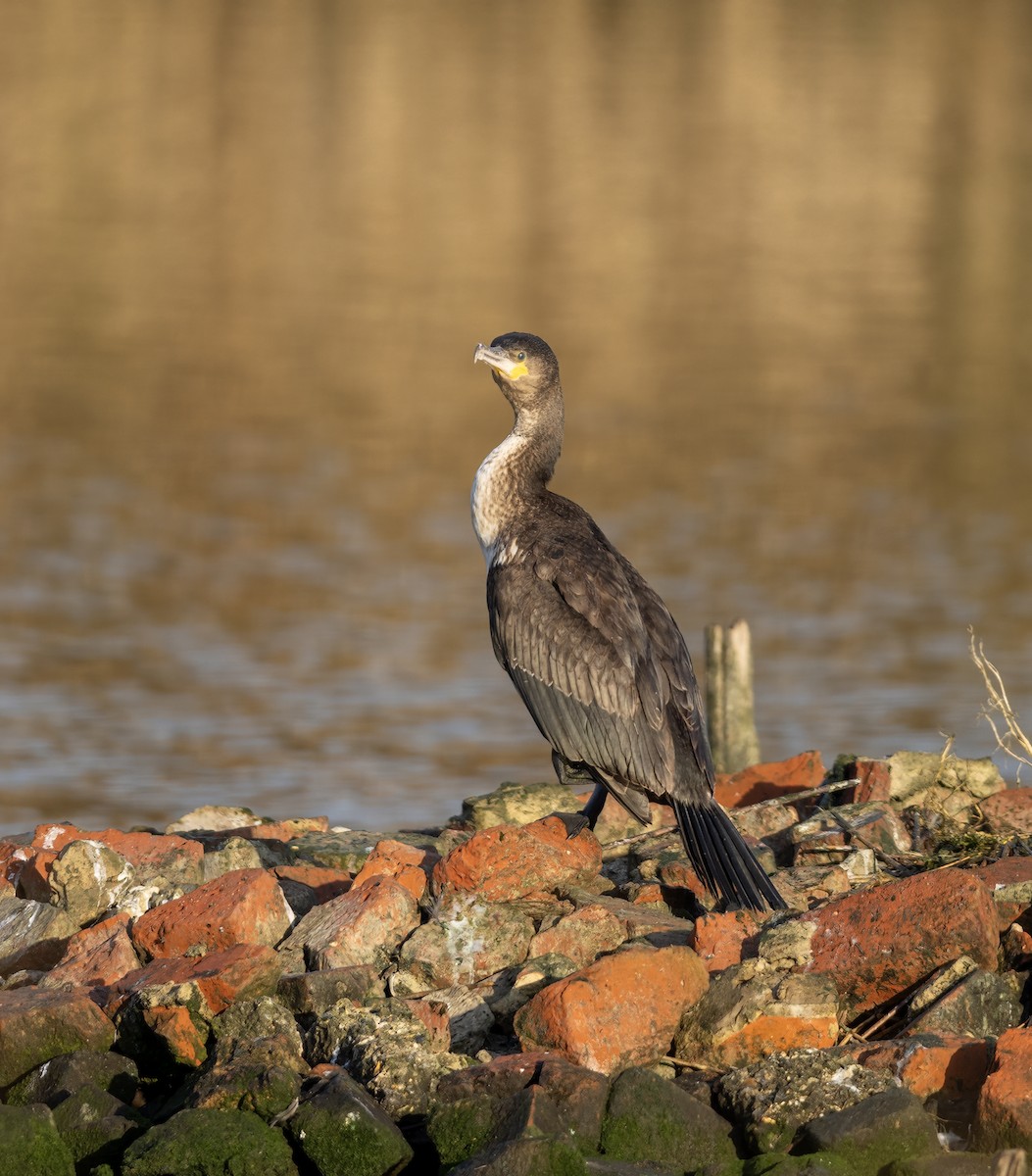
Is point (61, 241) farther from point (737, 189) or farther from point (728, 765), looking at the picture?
point (728, 765)

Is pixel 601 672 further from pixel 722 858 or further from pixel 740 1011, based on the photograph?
pixel 740 1011

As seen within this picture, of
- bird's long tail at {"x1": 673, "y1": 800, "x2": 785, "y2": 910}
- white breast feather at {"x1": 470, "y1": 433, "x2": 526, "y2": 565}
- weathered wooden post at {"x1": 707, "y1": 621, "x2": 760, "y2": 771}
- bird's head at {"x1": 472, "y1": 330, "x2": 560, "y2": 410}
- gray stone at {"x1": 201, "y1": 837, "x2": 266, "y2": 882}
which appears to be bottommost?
weathered wooden post at {"x1": 707, "y1": 621, "x2": 760, "y2": 771}

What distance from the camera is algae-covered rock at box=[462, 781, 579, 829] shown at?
8117 mm

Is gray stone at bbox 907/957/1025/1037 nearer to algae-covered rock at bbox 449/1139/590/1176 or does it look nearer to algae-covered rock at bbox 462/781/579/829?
algae-covered rock at bbox 449/1139/590/1176

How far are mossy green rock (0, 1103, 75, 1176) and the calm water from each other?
6.95 metres

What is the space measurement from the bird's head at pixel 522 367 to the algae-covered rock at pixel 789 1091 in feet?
11.8

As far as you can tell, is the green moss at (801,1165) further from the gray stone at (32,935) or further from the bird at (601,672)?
the gray stone at (32,935)

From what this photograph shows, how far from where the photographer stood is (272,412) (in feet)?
75.0

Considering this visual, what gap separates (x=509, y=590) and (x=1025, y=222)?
3178 centimetres

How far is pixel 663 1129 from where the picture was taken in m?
5.49

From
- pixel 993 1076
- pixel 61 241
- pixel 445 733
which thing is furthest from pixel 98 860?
pixel 61 241

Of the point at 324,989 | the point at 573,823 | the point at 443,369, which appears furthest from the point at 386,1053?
the point at 443,369

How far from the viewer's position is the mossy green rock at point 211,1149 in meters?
5.27

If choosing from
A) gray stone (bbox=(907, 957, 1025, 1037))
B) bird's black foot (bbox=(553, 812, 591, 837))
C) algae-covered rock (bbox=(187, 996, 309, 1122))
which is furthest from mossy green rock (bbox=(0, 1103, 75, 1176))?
gray stone (bbox=(907, 957, 1025, 1037))
